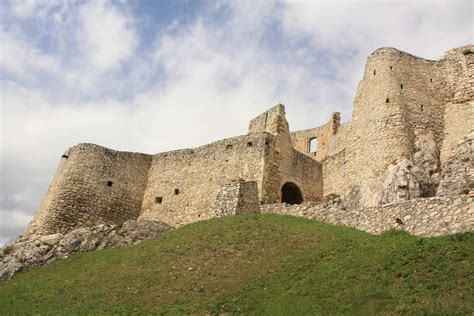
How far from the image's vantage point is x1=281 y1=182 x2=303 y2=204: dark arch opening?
30266 mm

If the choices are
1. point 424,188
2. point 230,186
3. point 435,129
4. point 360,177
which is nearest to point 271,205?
point 230,186

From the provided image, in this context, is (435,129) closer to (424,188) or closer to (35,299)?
(424,188)

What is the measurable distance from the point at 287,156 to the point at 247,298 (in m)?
16.4

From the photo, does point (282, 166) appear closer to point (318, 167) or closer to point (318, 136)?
point (318, 167)

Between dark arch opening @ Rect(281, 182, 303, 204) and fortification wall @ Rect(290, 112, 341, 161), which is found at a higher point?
fortification wall @ Rect(290, 112, 341, 161)

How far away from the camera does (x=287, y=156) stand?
3027cm

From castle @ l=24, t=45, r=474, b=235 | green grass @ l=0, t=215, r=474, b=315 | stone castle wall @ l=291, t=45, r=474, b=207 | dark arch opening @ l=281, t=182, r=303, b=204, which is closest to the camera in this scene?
green grass @ l=0, t=215, r=474, b=315

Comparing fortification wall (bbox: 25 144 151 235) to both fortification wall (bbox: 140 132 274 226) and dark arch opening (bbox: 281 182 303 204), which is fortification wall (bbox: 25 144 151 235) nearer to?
fortification wall (bbox: 140 132 274 226)

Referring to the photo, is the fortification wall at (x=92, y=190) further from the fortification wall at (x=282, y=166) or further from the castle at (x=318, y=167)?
the fortification wall at (x=282, y=166)

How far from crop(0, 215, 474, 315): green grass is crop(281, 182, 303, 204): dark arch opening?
760cm

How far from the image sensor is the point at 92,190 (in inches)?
1260

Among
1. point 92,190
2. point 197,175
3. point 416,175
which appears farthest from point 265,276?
point 92,190

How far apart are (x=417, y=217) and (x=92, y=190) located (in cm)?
2074

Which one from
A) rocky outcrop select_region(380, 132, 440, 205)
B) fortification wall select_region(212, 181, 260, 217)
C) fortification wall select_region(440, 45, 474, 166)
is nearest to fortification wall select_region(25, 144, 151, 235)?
fortification wall select_region(212, 181, 260, 217)
